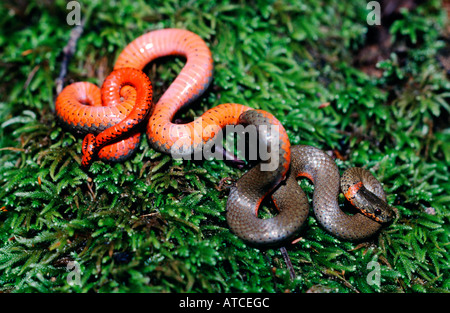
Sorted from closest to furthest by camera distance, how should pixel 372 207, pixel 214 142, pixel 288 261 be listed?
pixel 288 261, pixel 372 207, pixel 214 142

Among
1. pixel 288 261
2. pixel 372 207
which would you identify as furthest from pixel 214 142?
pixel 372 207

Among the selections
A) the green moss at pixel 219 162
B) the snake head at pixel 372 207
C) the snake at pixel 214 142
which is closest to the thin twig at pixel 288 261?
the green moss at pixel 219 162

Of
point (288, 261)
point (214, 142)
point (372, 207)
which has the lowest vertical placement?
point (288, 261)

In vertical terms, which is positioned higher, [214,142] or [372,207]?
[214,142]

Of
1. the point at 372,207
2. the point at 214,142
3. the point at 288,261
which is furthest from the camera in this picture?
the point at 214,142

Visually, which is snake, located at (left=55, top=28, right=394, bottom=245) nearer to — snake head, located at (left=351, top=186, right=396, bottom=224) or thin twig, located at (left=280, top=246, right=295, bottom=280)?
snake head, located at (left=351, top=186, right=396, bottom=224)

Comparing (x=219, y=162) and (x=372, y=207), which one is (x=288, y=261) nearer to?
(x=372, y=207)
